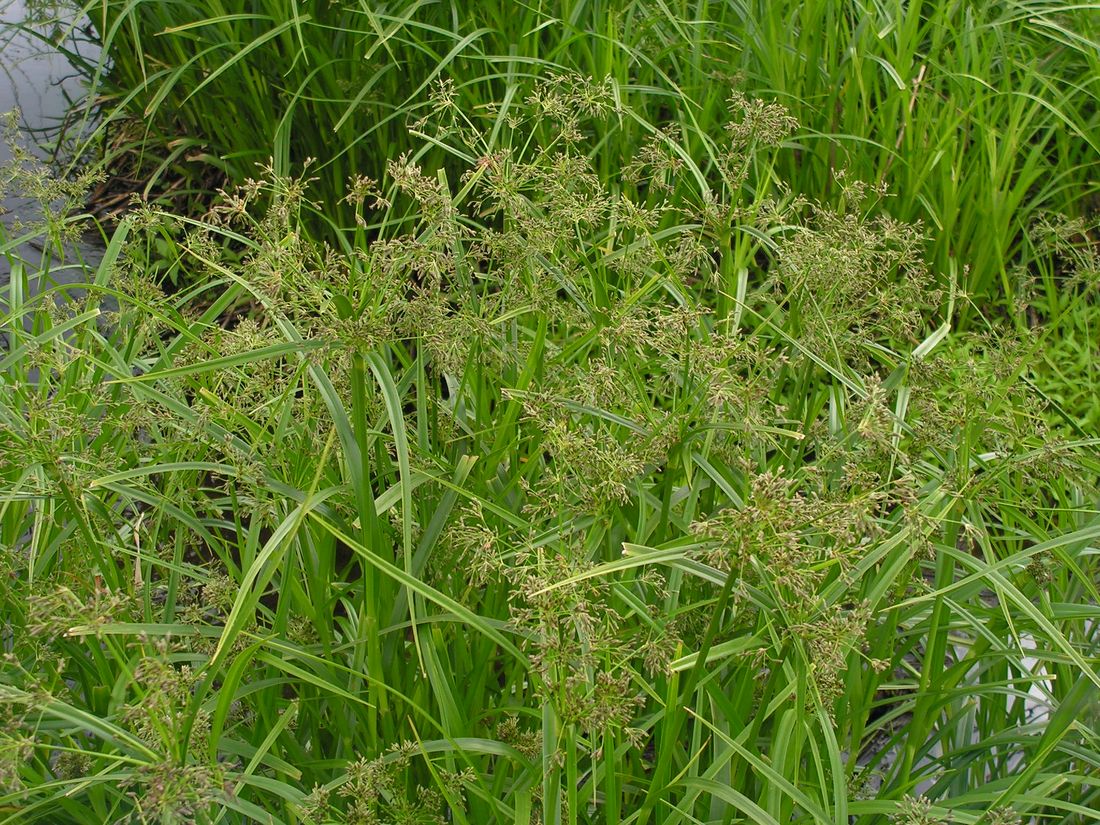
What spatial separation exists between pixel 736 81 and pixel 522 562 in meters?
2.34

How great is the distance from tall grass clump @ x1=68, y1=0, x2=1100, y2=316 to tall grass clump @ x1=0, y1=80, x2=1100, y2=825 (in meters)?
1.47

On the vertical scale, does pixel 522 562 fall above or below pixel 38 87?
above

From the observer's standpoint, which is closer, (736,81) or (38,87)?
(736,81)

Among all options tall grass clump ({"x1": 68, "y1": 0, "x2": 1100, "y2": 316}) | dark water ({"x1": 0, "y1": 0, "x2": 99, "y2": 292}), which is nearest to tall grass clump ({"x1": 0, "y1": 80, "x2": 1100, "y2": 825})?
tall grass clump ({"x1": 68, "y1": 0, "x2": 1100, "y2": 316})

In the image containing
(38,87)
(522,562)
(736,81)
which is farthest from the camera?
(38,87)

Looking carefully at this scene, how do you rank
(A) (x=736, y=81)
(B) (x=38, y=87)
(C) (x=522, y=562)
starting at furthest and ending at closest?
(B) (x=38, y=87)
(A) (x=736, y=81)
(C) (x=522, y=562)

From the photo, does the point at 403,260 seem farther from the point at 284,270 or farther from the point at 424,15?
the point at 424,15

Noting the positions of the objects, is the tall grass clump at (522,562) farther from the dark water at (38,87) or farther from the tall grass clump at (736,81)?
the dark water at (38,87)

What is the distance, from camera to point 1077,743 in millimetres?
1852

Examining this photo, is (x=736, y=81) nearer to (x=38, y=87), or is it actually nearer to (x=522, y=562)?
(x=522, y=562)

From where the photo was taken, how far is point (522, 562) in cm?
150

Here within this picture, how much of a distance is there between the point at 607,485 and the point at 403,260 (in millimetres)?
404

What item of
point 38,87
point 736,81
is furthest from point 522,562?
point 38,87

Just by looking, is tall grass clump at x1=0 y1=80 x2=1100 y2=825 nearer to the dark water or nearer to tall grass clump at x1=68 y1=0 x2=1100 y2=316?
tall grass clump at x1=68 y1=0 x2=1100 y2=316
